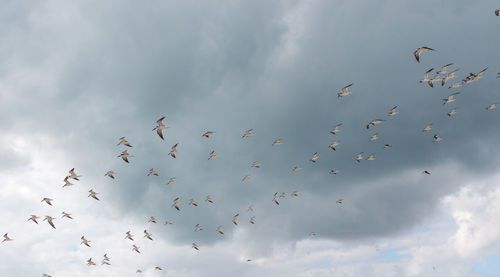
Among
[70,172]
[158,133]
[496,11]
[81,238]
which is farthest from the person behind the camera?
[81,238]

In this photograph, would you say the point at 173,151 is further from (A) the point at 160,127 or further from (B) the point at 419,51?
(B) the point at 419,51

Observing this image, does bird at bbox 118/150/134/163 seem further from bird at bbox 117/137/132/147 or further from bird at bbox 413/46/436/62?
bird at bbox 413/46/436/62

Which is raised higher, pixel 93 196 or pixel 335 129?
pixel 335 129

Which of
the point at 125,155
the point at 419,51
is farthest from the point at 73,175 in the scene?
the point at 419,51

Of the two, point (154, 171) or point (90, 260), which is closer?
point (154, 171)

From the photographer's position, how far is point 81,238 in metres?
109

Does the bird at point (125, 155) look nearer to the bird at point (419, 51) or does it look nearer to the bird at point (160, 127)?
the bird at point (160, 127)

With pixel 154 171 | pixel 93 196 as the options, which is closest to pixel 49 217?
pixel 93 196

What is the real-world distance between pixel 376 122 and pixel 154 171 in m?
50.9

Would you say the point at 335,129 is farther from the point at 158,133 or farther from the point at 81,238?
the point at 81,238

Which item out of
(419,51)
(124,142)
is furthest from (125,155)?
(419,51)

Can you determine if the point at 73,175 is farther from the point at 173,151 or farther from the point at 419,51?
the point at 419,51

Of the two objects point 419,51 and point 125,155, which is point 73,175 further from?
point 419,51

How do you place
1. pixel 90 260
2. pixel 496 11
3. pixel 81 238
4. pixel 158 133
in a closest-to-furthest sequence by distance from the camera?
pixel 496 11, pixel 158 133, pixel 81 238, pixel 90 260
